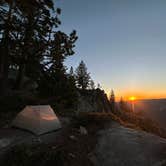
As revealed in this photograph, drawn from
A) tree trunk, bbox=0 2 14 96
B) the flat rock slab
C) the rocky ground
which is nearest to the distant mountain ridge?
tree trunk, bbox=0 2 14 96

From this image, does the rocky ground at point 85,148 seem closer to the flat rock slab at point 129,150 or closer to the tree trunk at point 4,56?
the flat rock slab at point 129,150

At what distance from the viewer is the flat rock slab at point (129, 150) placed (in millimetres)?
6626

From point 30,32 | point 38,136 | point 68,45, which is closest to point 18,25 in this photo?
point 30,32

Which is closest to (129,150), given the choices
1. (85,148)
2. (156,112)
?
(85,148)

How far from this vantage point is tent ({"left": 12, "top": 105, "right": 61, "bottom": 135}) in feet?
32.8

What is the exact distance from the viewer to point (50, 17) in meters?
17.7

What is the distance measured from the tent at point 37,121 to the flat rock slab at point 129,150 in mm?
3141

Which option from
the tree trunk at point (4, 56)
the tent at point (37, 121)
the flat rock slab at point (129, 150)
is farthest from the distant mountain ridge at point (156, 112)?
the flat rock slab at point (129, 150)

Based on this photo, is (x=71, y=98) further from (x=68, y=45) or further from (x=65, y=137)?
(x=65, y=137)

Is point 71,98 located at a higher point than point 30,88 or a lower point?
lower

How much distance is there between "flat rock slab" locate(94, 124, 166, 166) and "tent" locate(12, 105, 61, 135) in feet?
10.3

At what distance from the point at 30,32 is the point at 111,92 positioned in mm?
68959

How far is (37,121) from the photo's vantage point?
1015 centimetres

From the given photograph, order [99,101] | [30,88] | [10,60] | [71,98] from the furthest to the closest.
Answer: [99,101] < [30,88] < [71,98] < [10,60]
